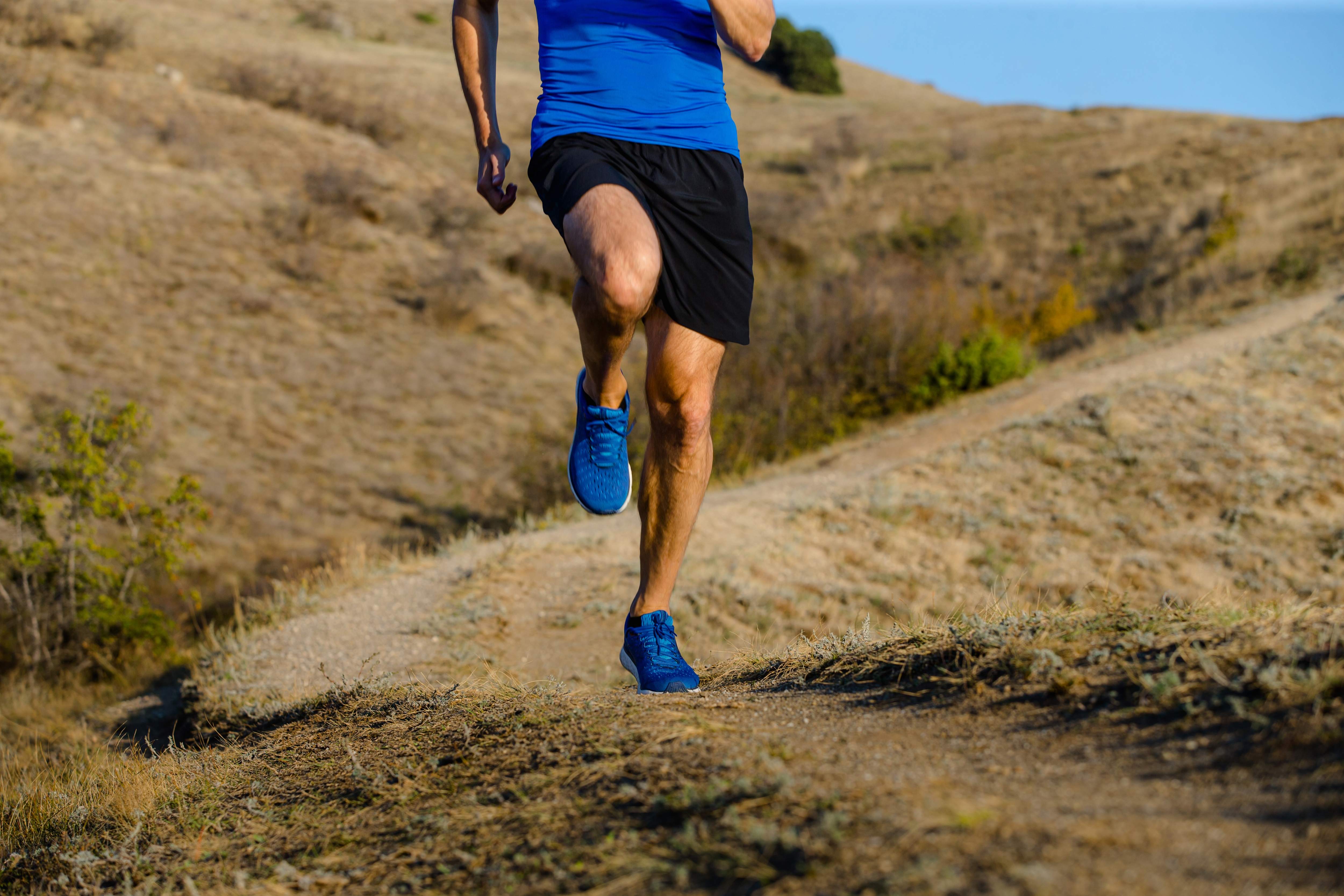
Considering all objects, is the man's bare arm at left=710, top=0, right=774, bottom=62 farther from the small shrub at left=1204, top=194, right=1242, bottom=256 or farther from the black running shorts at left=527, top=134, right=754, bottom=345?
the small shrub at left=1204, top=194, right=1242, bottom=256

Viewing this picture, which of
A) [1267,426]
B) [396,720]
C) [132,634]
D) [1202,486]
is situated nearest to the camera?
[396,720]

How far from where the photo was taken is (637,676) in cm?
295

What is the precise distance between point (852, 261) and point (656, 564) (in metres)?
20.4

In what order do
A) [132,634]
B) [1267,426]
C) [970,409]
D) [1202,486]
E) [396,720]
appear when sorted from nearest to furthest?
[396,720], [132,634], [1202,486], [1267,426], [970,409]

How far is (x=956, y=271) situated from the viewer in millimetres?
21984

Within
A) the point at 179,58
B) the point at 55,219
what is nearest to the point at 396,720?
the point at 55,219

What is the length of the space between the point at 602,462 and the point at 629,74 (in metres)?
1.15

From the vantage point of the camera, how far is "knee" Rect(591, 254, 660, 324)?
257 cm

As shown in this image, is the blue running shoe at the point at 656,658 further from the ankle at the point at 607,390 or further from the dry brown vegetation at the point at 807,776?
the ankle at the point at 607,390

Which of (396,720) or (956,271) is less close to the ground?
(956,271)

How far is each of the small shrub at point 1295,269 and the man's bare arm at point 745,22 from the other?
15.2 metres

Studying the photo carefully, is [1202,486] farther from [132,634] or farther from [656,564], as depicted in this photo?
[132,634]

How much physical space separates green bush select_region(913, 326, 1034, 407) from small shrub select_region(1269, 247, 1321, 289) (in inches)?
172

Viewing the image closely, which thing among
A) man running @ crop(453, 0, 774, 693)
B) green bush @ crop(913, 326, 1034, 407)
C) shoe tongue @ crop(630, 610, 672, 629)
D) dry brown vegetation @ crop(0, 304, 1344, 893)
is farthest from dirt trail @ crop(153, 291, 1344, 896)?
green bush @ crop(913, 326, 1034, 407)
